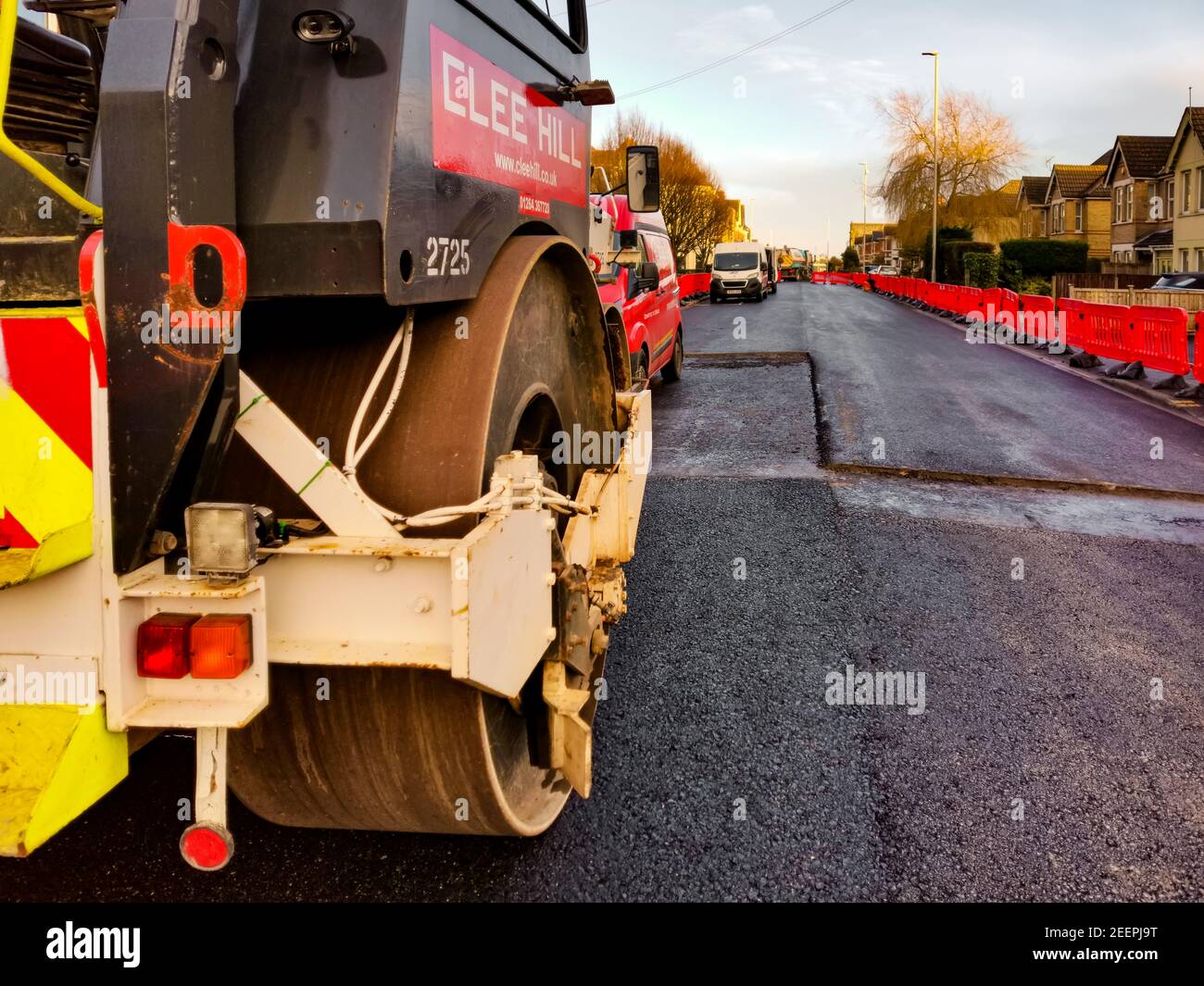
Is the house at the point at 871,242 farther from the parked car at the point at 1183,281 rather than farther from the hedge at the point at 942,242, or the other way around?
the parked car at the point at 1183,281

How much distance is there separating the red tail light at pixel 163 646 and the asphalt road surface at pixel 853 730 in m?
1.10

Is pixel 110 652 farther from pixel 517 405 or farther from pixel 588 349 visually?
pixel 588 349

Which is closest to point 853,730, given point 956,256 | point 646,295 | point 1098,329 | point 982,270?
point 646,295

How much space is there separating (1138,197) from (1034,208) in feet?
56.6

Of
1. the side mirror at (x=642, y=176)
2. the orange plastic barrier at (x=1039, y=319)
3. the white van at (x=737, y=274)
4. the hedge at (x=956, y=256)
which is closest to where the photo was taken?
the side mirror at (x=642, y=176)

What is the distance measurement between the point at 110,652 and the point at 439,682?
2.26 feet

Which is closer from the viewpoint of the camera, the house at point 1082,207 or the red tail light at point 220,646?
the red tail light at point 220,646

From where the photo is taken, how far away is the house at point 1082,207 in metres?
61.7

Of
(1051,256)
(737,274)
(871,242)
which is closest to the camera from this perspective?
(737,274)

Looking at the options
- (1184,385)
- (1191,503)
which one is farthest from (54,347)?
(1184,385)

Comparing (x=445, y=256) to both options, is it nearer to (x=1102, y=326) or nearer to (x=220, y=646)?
(x=220, y=646)

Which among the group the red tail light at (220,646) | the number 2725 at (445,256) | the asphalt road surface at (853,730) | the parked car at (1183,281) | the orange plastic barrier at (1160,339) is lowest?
the asphalt road surface at (853,730)

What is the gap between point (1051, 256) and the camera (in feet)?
157

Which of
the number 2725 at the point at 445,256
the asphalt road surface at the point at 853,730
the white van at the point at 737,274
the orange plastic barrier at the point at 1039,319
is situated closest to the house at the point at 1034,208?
the white van at the point at 737,274
